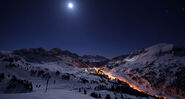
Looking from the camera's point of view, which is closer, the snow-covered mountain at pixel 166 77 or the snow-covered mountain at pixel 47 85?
the snow-covered mountain at pixel 47 85

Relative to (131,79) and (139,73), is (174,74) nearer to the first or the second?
(139,73)

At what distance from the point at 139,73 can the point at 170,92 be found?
12548 millimetres

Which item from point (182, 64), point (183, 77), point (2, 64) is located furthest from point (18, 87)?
point (182, 64)

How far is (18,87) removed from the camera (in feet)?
24.4

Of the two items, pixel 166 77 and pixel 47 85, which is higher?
pixel 47 85

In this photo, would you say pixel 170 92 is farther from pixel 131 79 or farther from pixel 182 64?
pixel 131 79

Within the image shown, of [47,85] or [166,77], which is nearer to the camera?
[47,85]

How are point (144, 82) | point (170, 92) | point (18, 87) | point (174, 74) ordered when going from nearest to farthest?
point (18, 87)
point (170, 92)
point (174, 74)
point (144, 82)

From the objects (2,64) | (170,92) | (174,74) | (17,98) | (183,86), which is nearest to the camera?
(17,98)

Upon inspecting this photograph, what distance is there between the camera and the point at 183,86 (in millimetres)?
22594

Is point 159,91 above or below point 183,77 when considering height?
below

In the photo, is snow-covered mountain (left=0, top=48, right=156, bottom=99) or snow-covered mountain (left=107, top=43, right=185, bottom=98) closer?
snow-covered mountain (left=0, top=48, right=156, bottom=99)

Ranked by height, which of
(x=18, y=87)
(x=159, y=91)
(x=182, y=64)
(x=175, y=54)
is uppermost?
(x=175, y=54)

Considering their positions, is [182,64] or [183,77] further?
[182,64]
